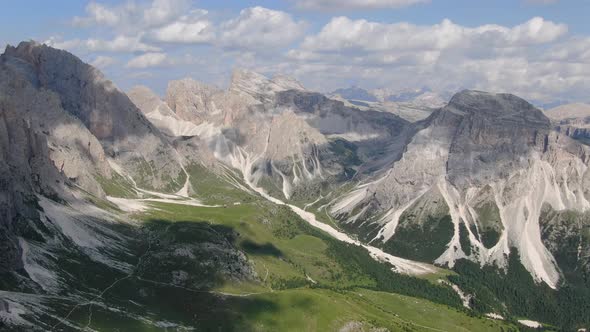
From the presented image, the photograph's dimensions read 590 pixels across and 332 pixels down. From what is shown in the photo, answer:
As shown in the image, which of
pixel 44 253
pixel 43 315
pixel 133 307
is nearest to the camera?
pixel 43 315

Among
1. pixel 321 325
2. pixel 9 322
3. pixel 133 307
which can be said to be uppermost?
pixel 9 322

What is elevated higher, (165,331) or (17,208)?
(17,208)

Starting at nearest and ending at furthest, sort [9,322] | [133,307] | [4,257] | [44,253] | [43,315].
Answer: [9,322]
[43,315]
[4,257]
[133,307]
[44,253]

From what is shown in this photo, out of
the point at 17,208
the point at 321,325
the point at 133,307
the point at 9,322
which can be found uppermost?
the point at 17,208

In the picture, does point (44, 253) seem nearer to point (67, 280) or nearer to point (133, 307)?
point (67, 280)

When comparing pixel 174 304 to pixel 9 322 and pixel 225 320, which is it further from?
pixel 9 322

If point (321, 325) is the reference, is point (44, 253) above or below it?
above

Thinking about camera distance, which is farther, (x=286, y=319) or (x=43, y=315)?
(x=286, y=319)

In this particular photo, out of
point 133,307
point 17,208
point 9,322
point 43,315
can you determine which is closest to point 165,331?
point 133,307

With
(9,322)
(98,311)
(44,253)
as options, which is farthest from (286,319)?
(9,322)
